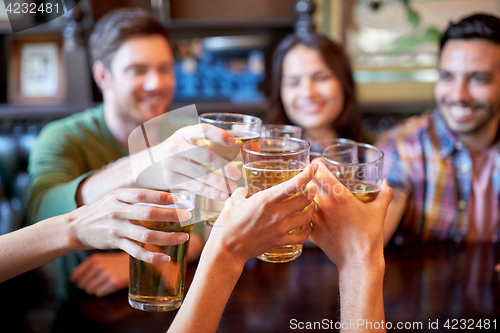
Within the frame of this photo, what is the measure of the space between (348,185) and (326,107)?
1115mm

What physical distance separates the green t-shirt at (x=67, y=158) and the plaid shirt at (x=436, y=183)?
94 centimetres

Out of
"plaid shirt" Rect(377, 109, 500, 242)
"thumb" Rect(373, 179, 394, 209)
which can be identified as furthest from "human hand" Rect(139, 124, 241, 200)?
"plaid shirt" Rect(377, 109, 500, 242)

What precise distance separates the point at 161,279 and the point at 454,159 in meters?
1.49

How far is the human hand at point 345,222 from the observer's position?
0.72 m

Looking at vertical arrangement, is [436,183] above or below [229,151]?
below

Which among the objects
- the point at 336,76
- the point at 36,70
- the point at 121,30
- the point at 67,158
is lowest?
the point at 67,158

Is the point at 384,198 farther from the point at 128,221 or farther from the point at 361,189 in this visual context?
the point at 128,221

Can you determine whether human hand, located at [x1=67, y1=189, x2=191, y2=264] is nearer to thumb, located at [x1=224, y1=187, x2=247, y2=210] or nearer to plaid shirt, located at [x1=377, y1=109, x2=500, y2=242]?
thumb, located at [x1=224, y1=187, x2=247, y2=210]

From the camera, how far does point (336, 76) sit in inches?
73.4

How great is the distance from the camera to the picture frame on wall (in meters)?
2.85

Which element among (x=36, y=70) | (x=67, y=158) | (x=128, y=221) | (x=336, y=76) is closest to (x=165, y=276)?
(x=128, y=221)

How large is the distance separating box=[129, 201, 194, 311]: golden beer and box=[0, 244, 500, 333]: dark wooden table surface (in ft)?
0.20

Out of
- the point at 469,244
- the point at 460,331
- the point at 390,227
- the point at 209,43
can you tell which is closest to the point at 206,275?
the point at 460,331

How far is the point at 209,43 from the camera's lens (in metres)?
2.93
